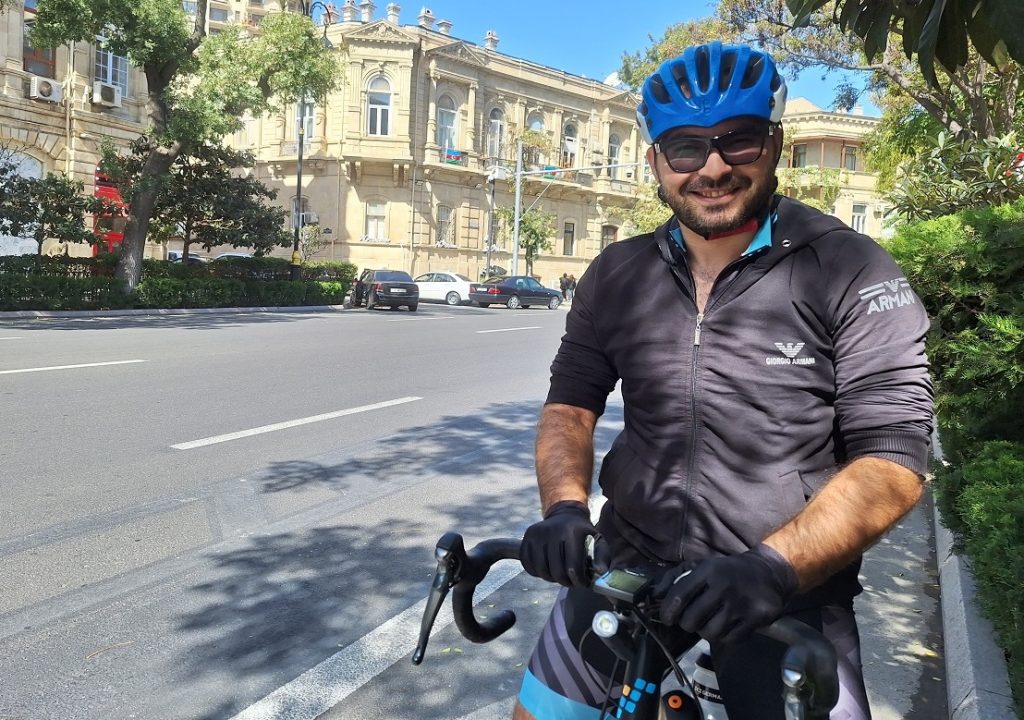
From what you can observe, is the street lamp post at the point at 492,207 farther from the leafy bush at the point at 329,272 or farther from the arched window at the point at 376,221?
the leafy bush at the point at 329,272

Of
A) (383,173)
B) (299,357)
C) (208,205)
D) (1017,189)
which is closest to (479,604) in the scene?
(1017,189)

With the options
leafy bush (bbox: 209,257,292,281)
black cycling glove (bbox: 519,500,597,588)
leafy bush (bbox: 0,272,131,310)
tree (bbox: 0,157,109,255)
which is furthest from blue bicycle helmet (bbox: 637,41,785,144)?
leafy bush (bbox: 209,257,292,281)

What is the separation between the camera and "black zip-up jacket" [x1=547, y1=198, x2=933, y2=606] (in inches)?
68.9

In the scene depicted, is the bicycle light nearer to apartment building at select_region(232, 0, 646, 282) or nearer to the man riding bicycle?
the man riding bicycle

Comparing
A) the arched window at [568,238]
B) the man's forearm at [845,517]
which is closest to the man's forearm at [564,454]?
the man's forearm at [845,517]

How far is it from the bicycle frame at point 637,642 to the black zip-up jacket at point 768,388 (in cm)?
29

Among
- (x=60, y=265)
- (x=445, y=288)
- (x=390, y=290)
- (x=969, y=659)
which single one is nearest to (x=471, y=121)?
(x=445, y=288)

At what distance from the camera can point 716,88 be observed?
6.38ft

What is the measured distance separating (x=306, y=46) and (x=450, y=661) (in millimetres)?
22117

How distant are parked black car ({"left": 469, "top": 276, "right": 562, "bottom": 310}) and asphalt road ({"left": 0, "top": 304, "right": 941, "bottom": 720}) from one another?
2548 cm

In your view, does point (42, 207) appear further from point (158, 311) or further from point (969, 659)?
point (969, 659)

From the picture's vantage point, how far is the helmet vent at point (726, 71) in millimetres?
1934

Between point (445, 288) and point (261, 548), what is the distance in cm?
3253

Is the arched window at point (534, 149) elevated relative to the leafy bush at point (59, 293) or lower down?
elevated
